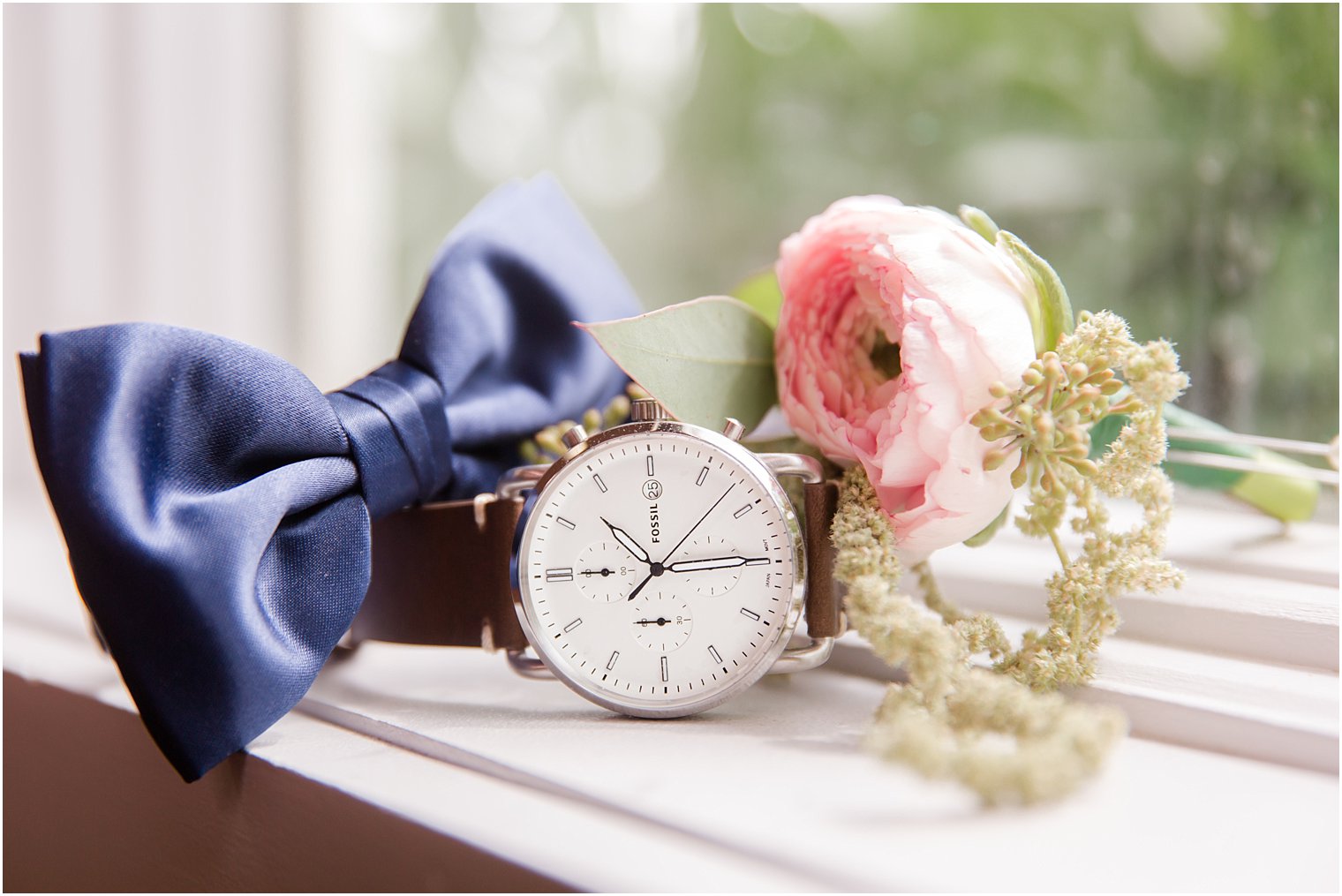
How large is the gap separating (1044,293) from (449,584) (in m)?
0.43

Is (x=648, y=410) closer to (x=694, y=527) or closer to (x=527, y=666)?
(x=694, y=527)

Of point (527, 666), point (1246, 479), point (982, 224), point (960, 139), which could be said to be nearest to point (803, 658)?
point (527, 666)

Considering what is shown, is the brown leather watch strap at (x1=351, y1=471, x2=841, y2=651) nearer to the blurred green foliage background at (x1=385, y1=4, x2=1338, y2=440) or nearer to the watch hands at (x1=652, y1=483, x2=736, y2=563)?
the watch hands at (x1=652, y1=483, x2=736, y2=563)

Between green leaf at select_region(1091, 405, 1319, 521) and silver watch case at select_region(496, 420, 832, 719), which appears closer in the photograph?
silver watch case at select_region(496, 420, 832, 719)

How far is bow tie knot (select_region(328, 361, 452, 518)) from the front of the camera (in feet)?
2.14

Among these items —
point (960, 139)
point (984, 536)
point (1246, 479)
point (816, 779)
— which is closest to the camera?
point (816, 779)

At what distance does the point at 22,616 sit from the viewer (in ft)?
3.01

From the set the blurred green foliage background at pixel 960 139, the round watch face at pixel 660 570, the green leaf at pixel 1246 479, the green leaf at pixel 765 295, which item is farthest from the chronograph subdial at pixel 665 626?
the blurred green foliage background at pixel 960 139

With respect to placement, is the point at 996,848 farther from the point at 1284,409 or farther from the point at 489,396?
the point at 1284,409

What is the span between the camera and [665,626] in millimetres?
628

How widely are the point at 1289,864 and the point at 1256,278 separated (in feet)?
2.01

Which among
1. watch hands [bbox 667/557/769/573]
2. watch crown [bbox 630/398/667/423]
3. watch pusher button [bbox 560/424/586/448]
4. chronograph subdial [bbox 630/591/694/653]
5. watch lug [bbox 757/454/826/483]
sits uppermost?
watch crown [bbox 630/398/667/423]

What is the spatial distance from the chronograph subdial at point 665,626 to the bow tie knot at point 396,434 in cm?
18

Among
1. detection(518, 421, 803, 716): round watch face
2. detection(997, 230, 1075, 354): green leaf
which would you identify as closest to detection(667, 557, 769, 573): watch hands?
detection(518, 421, 803, 716): round watch face
